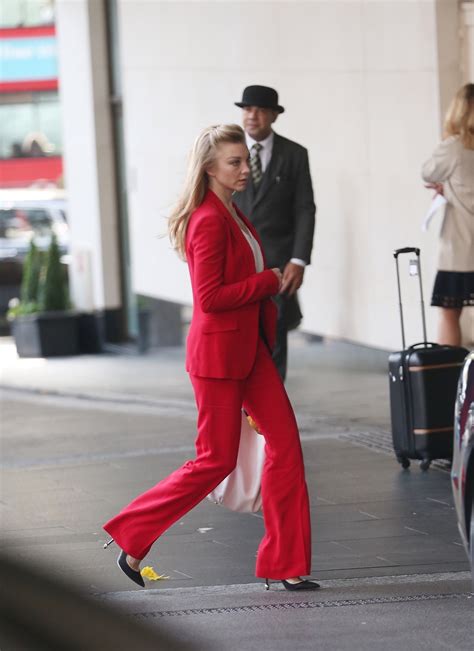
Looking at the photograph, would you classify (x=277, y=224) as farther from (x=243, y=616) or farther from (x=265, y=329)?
(x=243, y=616)

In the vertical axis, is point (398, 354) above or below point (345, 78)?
below

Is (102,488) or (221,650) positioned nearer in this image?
(221,650)

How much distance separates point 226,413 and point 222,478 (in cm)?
24

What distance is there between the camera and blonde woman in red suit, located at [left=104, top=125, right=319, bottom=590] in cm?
489

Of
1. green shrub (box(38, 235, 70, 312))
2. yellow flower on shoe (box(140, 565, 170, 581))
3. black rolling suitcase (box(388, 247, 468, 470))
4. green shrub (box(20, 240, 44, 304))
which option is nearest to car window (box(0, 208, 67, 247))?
green shrub (box(20, 240, 44, 304))

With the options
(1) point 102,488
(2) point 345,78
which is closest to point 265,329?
(1) point 102,488

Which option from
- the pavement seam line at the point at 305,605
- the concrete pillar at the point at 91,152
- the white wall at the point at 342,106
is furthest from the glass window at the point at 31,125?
the pavement seam line at the point at 305,605

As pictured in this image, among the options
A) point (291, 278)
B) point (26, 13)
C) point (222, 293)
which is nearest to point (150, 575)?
point (222, 293)

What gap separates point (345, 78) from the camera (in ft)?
37.0

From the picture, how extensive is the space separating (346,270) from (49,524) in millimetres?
5779

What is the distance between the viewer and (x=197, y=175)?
498cm

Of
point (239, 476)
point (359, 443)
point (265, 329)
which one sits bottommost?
point (359, 443)

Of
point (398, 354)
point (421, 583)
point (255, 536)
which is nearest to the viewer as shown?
point (421, 583)

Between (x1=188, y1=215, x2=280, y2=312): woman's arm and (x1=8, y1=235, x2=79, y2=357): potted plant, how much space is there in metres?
11.7
